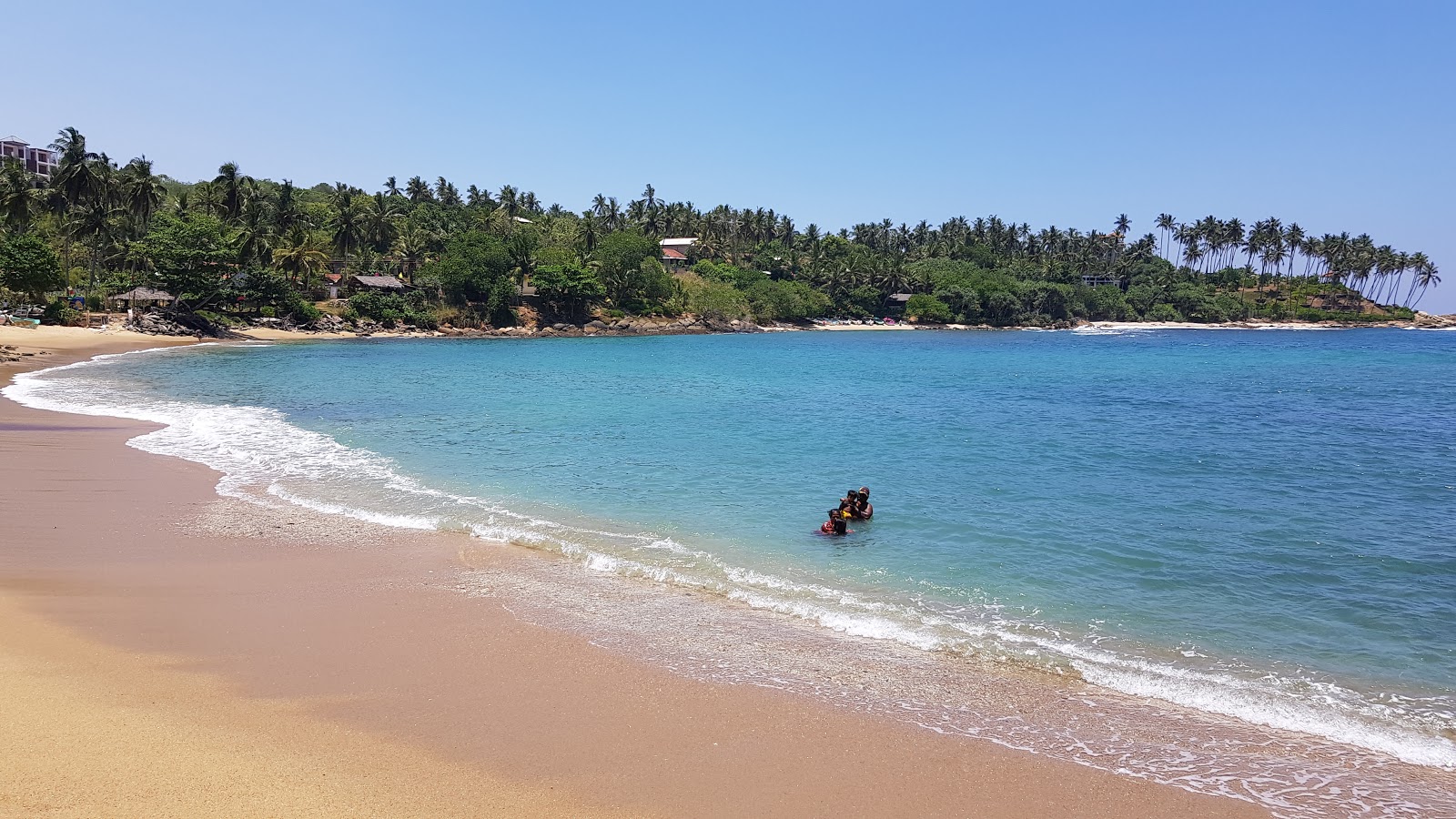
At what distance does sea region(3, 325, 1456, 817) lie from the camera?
302 inches

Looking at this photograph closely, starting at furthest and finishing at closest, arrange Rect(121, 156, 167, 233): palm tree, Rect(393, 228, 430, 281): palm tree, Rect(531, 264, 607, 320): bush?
Rect(531, 264, 607, 320): bush
Rect(393, 228, 430, 281): palm tree
Rect(121, 156, 167, 233): palm tree

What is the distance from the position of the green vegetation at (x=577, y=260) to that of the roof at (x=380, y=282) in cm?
148

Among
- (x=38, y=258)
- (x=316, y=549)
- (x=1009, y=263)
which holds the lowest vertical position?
(x=316, y=549)

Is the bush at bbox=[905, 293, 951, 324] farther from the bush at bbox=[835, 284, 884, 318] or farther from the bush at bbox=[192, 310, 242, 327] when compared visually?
Answer: the bush at bbox=[192, 310, 242, 327]

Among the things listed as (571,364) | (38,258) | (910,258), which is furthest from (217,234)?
(910,258)

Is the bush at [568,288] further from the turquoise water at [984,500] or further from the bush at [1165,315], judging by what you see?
the bush at [1165,315]

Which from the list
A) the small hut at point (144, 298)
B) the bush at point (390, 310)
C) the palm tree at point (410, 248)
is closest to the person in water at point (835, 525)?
the small hut at point (144, 298)

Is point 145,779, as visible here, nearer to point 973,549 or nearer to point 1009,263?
point 973,549

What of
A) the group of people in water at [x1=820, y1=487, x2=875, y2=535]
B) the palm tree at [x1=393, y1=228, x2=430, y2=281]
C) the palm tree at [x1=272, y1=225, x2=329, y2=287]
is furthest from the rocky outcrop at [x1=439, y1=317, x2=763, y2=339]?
the group of people in water at [x1=820, y1=487, x2=875, y2=535]

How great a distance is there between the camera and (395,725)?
22.4ft

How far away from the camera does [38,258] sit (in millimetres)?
52062

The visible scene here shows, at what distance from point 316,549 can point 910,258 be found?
150427mm

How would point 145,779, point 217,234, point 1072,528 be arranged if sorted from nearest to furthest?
point 145,779 < point 1072,528 < point 217,234

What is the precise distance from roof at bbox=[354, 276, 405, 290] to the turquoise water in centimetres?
4385
